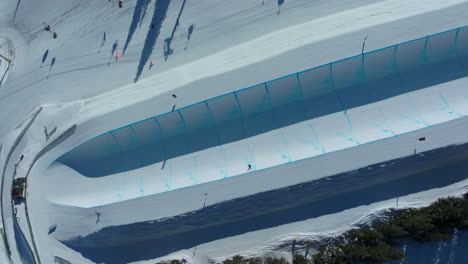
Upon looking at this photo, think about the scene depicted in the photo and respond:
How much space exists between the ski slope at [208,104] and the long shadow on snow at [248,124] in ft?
0.20

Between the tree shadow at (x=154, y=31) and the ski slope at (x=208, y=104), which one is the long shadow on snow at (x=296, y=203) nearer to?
the ski slope at (x=208, y=104)

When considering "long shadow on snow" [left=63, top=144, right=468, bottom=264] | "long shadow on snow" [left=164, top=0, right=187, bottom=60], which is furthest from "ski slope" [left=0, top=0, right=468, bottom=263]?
"long shadow on snow" [left=63, top=144, right=468, bottom=264]

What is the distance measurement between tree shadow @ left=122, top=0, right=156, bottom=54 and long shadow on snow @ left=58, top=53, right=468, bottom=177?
12.8ft

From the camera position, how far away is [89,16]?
14680mm

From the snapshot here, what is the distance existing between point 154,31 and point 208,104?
4106 mm

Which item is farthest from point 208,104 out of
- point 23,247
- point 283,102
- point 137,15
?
point 23,247

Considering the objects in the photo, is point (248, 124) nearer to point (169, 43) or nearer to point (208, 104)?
point (208, 104)

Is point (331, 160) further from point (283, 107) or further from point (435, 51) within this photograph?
point (435, 51)

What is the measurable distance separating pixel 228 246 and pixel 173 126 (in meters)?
5.55

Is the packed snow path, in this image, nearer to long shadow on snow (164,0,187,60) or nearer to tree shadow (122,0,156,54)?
long shadow on snow (164,0,187,60)

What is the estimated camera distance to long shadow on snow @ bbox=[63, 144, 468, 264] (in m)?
12.7

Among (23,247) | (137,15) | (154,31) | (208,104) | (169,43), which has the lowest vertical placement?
(23,247)

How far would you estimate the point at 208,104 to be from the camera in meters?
13.8

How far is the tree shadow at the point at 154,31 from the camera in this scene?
14367mm
